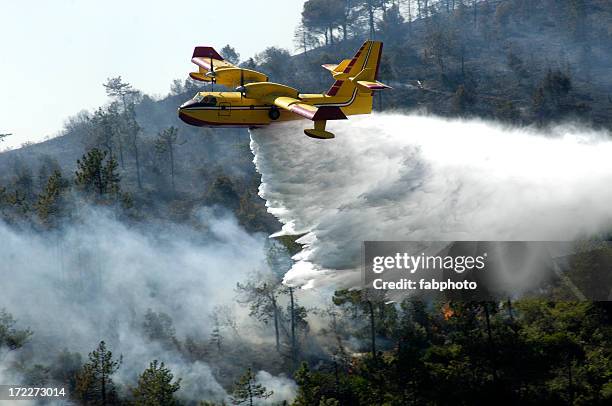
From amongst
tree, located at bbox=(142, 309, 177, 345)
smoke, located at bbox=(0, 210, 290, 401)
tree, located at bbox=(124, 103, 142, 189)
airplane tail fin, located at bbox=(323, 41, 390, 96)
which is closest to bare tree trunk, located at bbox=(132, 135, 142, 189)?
tree, located at bbox=(124, 103, 142, 189)

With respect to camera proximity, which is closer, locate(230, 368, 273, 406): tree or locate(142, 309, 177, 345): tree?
locate(230, 368, 273, 406): tree

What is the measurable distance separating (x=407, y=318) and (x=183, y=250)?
2115 cm

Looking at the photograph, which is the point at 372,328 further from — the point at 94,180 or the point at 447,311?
the point at 94,180

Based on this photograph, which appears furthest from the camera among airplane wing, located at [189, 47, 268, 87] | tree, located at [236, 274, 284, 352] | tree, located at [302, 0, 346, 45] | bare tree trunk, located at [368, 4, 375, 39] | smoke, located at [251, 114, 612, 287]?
bare tree trunk, located at [368, 4, 375, 39]

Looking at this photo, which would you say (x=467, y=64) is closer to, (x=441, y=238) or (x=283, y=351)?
(x=283, y=351)

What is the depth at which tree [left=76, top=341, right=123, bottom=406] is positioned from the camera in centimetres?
4744

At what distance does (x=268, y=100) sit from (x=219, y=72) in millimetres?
3490

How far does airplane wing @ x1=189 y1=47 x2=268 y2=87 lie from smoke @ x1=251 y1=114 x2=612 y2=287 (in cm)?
284

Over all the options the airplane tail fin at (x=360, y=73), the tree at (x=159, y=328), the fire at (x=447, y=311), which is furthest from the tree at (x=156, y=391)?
the fire at (x=447, y=311)

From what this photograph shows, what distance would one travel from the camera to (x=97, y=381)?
4881cm

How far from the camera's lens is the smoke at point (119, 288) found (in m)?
56.2

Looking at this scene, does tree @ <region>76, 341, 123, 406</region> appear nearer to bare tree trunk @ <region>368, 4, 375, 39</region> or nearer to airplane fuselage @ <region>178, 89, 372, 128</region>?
airplane fuselage @ <region>178, 89, 372, 128</region>

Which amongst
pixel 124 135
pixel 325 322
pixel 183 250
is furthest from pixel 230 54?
pixel 325 322

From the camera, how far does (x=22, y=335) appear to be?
2067 inches
